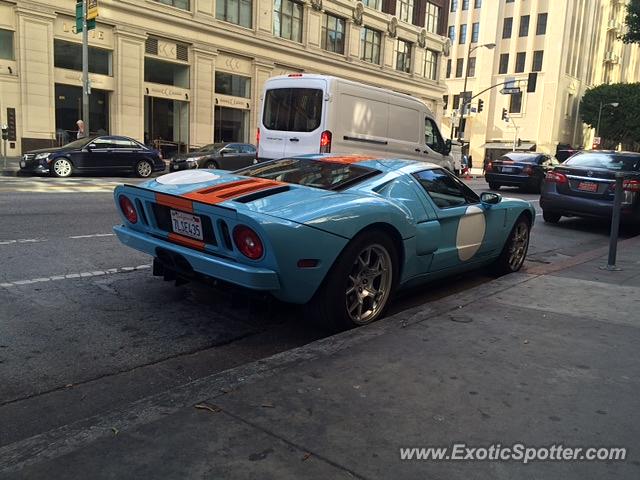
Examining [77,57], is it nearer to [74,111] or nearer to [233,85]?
Answer: [74,111]

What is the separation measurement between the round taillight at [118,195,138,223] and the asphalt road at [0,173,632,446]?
755mm

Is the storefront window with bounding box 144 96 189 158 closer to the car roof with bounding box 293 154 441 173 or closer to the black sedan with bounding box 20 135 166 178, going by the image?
the black sedan with bounding box 20 135 166 178

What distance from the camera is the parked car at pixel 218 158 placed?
21.0 metres

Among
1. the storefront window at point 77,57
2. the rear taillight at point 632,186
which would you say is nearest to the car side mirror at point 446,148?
the rear taillight at point 632,186

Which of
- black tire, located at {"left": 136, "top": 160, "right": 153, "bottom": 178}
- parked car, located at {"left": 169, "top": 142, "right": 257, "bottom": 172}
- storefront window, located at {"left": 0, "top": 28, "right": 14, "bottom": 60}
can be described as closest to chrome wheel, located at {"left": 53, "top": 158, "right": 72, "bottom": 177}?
black tire, located at {"left": 136, "top": 160, "right": 153, "bottom": 178}

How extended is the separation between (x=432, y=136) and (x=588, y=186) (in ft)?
15.2

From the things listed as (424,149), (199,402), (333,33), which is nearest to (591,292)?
(199,402)

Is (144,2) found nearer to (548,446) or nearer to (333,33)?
(333,33)


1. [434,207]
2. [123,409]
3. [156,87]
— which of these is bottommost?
[123,409]

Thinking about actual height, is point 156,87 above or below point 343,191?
above

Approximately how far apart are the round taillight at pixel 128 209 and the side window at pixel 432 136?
10436 mm

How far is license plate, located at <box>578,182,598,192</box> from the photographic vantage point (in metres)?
10.6

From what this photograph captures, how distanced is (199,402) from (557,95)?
6394 centimetres

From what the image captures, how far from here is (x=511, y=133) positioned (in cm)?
6362
